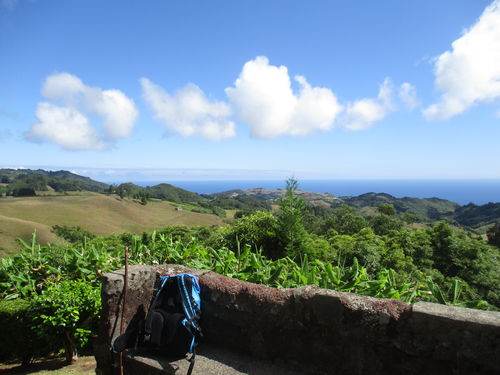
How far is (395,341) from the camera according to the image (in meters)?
2.03

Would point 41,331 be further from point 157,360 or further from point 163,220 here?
point 163,220

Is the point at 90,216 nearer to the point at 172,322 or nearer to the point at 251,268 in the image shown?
the point at 251,268

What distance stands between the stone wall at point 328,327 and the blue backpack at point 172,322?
16cm

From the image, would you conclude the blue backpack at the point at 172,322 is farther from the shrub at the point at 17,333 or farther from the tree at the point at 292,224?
the tree at the point at 292,224

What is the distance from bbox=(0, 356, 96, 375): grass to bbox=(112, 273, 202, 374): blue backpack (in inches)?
45.8

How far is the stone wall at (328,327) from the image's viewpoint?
72.4 inches

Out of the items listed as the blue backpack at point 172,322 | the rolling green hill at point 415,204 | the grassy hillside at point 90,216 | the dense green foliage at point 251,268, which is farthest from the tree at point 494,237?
the rolling green hill at point 415,204

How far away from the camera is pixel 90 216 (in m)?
62.3

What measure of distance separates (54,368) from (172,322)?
7.91 ft

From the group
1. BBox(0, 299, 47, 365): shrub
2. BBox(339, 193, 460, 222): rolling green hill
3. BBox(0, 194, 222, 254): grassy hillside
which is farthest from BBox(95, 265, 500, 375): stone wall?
BBox(339, 193, 460, 222): rolling green hill

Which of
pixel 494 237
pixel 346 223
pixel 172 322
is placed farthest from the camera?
pixel 346 223

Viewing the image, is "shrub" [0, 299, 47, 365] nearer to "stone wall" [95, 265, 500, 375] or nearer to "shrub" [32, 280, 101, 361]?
"shrub" [32, 280, 101, 361]

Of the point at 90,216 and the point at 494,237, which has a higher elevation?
the point at 494,237

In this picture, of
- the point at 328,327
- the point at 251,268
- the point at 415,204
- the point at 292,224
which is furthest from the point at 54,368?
the point at 415,204
